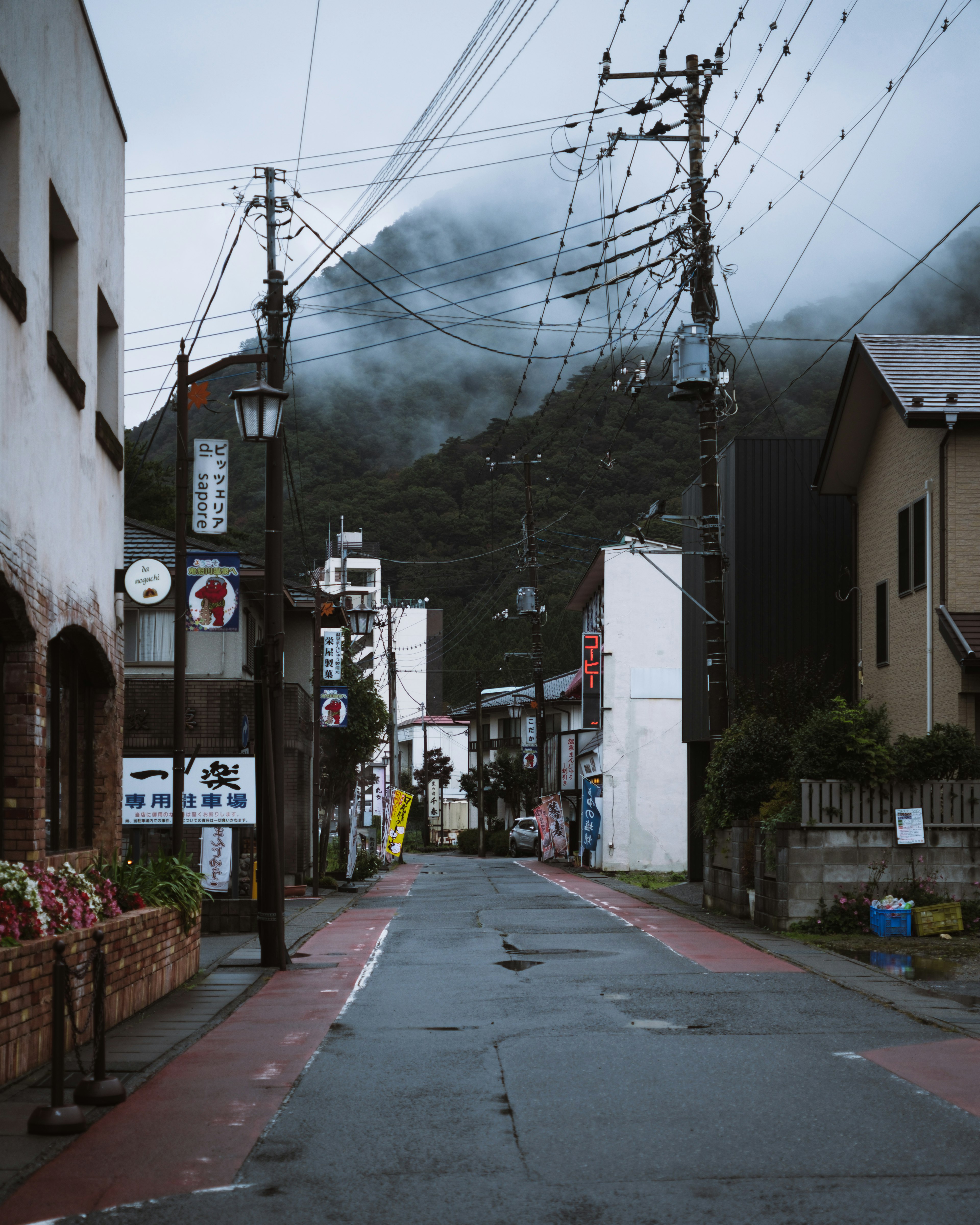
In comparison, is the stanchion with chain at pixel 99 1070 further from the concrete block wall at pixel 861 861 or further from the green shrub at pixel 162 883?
the concrete block wall at pixel 861 861

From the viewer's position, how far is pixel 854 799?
18703 millimetres

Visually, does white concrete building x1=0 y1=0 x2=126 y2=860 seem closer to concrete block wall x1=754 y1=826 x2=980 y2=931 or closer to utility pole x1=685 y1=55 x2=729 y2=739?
concrete block wall x1=754 y1=826 x2=980 y2=931

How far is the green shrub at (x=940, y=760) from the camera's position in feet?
62.0

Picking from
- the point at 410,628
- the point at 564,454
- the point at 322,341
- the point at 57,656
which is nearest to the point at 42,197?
the point at 57,656

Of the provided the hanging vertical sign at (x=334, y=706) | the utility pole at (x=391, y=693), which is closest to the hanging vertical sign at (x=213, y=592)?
the hanging vertical sign at (x=334, y=706)

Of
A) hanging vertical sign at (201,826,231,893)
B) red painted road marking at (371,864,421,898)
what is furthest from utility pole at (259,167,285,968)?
red painted road marking at (371,864,421,898)

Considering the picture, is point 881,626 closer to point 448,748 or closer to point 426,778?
point 426,778

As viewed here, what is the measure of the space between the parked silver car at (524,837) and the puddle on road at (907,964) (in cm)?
4797

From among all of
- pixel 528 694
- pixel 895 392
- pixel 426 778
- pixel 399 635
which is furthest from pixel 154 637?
pixel 399 635

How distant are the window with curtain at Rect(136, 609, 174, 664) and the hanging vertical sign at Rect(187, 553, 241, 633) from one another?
381 inches

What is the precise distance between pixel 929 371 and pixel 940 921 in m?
9.36

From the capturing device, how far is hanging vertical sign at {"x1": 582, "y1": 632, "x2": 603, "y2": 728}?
158ft

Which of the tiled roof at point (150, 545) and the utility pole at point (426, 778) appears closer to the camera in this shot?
the tiled roof at point (150, 545)

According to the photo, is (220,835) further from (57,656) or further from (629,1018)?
(629,1018)
